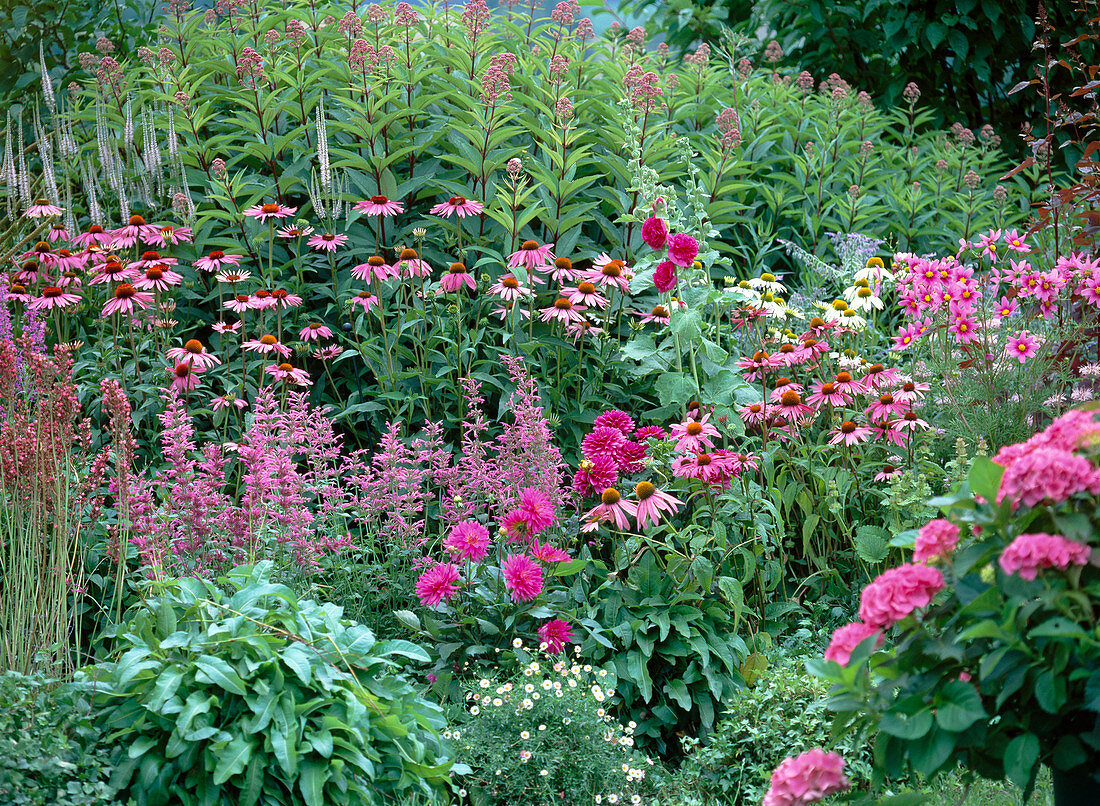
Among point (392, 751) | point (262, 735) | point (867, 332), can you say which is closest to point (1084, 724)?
point (392, 751)

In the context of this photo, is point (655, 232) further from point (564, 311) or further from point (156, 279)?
point (156, 279)

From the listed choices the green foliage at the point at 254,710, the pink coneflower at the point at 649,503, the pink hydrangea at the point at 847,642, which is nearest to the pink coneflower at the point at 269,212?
the green foliage at the point at 254,710

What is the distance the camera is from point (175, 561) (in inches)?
110

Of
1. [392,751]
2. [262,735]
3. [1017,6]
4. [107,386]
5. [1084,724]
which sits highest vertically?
[1017,6]

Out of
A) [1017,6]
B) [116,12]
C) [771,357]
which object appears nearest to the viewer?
[771,357]

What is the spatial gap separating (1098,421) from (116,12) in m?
5.98

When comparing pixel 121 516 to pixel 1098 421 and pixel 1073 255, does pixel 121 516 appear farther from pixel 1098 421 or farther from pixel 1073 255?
pixel 1073 255

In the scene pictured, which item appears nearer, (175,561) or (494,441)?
(175,561)

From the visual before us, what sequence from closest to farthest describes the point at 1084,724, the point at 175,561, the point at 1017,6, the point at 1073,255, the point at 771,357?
the point at 1084,724
the point at 175,561
the point at 771,357
the point at 1073,255
the point at 1017,6

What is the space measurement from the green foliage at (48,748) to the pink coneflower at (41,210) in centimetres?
237

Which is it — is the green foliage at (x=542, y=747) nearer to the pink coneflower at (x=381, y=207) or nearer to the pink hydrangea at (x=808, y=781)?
the pink hydrangea at (x=808, y=781)

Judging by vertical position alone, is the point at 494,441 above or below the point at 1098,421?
below

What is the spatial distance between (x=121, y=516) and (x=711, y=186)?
3.14 metres

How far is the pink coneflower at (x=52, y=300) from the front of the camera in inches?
140
